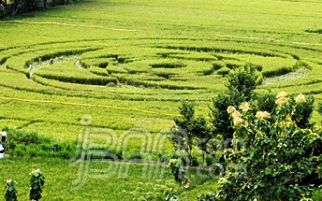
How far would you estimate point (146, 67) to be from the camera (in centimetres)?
2297

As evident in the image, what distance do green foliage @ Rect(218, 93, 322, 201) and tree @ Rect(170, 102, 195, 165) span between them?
5116 mm

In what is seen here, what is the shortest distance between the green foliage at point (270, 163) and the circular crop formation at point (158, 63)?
11.6 meters

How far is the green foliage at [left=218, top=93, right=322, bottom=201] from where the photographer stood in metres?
8.41

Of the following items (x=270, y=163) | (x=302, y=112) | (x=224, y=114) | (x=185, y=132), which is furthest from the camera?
(x=185, y=132)

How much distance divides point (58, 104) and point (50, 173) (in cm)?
552

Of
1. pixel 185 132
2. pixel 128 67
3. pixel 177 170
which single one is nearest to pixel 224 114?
pixel 185 132

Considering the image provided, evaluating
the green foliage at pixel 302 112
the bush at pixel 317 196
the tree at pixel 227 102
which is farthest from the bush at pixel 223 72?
the bush at pixel 317 196

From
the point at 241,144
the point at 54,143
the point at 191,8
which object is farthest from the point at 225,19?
the point at 241,144

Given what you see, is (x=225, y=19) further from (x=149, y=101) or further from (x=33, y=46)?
(x=149, y=101)

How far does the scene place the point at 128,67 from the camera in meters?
22.9

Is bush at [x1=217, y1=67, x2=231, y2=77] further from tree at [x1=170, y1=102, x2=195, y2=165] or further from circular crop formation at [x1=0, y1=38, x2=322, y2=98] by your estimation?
tree at [x1=170, y1=102, x2=195, y2=165]

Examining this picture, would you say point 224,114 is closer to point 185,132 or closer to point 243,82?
point 185,132

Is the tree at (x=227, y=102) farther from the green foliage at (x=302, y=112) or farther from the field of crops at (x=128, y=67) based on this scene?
the green foliage at (x=302, y=112)

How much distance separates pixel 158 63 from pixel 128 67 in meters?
1.07
